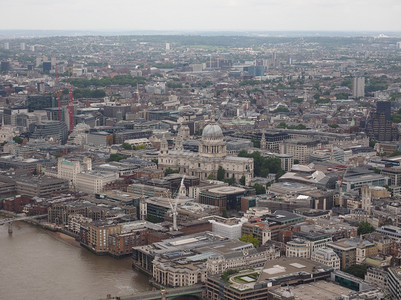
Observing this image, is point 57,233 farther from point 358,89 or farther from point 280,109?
point 358,89

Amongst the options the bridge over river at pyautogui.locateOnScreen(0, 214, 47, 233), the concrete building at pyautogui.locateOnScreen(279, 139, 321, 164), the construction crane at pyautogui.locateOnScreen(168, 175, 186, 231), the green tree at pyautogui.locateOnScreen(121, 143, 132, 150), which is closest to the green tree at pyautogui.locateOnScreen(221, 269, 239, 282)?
A: the construction crane at pyautogui.locateOnScreen(168, 175, 186, 231)

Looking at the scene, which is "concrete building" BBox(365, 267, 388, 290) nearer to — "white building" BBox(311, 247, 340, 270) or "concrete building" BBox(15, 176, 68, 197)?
"white building" BBox(311, 247, 340, 270)

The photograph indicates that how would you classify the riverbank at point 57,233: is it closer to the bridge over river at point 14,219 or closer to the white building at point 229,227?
the bridge over river at point 14,219

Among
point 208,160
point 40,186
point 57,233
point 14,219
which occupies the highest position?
point 208,160

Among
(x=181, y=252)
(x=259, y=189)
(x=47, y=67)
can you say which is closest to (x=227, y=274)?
(x=181, y=252)

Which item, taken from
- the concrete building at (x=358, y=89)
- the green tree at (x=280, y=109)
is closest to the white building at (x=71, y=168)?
the green tree at (x=280, y=109)
